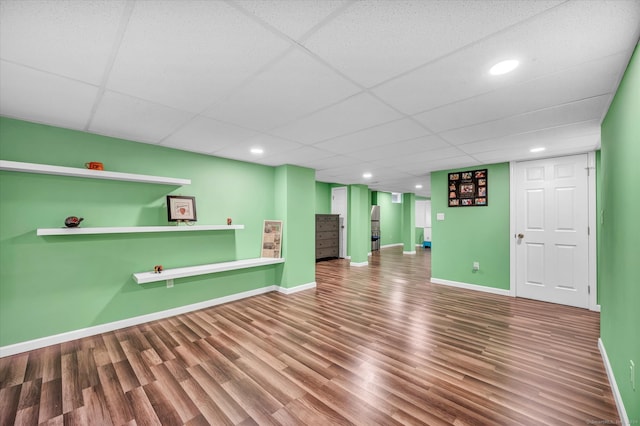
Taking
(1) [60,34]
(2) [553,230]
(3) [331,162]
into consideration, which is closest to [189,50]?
(1) [60,34]

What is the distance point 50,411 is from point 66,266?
1.57m

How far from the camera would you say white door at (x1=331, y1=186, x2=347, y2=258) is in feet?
27.0

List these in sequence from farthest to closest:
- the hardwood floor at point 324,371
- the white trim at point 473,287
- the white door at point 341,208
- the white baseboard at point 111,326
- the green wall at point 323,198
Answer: the white door at point 341,208, the green wall at point 323,198, the white trim at point 473,287, the white baseboard at point 111,326, the hardwood floor at point 324,371

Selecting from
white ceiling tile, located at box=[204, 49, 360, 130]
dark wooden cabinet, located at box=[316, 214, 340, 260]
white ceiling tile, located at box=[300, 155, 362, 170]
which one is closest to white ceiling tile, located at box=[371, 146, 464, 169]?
white ceiling tile, located at box=[300, 155, 362, 170]

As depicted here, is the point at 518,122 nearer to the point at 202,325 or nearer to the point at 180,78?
the point at 180,78

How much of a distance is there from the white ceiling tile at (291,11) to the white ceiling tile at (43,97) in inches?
62.9

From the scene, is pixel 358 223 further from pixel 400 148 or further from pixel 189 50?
pixel 189 50

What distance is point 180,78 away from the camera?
5.86 ft

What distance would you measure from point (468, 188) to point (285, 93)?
13.9ft

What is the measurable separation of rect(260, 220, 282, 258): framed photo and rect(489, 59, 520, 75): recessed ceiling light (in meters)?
3.70

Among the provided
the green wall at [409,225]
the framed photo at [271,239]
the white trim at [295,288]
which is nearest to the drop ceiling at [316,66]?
the framed photo at [271,239]

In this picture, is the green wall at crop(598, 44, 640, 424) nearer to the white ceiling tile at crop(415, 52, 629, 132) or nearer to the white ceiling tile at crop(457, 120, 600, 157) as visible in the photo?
the white ceiling tile at crop(415, 52, 629, 132)

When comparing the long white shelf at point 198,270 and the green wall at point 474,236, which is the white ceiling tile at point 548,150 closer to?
the green wall at point 474,236

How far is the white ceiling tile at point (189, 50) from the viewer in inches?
48.1
